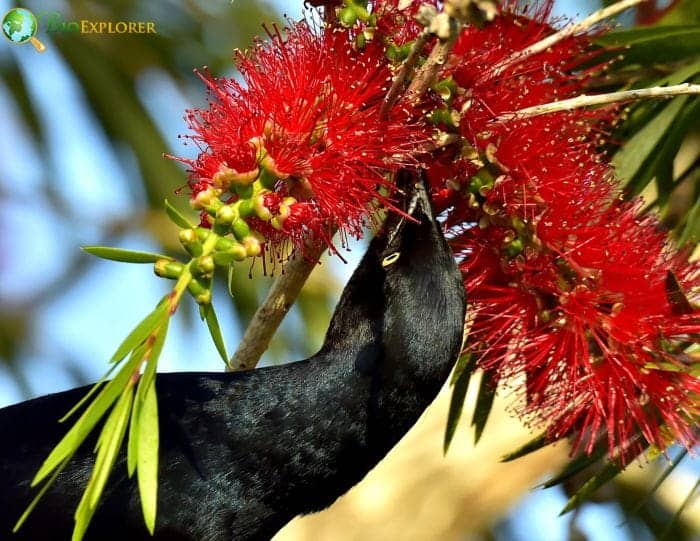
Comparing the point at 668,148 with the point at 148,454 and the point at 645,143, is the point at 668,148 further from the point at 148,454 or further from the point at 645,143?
the point at 148,454

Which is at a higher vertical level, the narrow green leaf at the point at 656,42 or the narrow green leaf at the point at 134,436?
the narrow green leaf at the point at 656,42

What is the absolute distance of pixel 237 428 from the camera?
1604 mm

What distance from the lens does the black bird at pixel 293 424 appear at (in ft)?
5.08

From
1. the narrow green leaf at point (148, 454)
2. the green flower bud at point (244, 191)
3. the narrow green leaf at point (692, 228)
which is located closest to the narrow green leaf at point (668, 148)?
the narrow green leaf at point (692, 228)

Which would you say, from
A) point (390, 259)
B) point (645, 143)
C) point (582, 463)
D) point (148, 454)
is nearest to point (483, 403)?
point (582, 463)

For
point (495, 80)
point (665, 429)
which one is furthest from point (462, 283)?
point (665, 429)

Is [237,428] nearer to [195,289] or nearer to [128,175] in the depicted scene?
[195,289]

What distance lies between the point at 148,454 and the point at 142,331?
12 cm

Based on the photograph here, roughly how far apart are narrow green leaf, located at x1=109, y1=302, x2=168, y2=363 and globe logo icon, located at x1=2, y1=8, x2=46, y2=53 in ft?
7.99

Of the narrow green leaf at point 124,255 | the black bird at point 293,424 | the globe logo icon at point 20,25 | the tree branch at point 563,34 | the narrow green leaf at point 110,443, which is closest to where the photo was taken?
the narrow green leaf at point 110,443

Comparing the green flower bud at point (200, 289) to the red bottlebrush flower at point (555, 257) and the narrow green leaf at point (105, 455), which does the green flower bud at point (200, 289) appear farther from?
the red bottlebrush flower at point (555, 257)

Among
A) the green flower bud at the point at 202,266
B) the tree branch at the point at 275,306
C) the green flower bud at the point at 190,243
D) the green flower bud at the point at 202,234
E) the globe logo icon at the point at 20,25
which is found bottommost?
the green flower bud at the point at 202,266

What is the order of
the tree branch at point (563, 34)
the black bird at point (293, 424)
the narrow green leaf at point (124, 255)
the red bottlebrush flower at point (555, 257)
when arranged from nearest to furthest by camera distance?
1. the narrow green leaf at point (124, 255)
2. the tree branch at point (563, 34)
3. the red bottlebrush flower at point (555, 257)
4. the black bird at point (293, 424)

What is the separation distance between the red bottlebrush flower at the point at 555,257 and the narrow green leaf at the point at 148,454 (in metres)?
0.57
